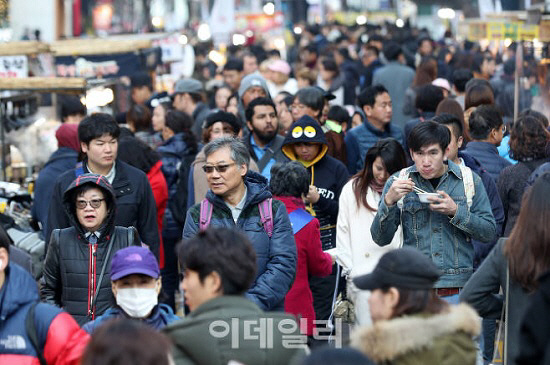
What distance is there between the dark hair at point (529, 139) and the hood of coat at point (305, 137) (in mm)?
1556

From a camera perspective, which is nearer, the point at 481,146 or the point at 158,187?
the point at 481,146

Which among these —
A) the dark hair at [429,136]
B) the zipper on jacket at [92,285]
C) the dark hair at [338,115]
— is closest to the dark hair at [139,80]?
the dark hair at [338,115]

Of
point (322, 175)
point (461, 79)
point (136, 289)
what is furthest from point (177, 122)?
point (136, 289)

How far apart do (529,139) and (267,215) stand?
2.95m

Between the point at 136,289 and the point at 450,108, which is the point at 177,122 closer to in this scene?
the point at 450,108

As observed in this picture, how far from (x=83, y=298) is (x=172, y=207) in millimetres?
3933

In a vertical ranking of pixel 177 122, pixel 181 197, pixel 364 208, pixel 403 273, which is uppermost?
pixel 177 122

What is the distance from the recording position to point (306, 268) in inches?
298

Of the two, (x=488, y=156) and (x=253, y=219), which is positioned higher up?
(x=488, y=156)

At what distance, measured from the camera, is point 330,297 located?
28.6 feet

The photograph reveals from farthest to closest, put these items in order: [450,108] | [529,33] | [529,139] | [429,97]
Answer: [529,33] < [429,97] < [450,108] < [529,139]

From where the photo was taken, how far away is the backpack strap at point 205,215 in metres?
6.81

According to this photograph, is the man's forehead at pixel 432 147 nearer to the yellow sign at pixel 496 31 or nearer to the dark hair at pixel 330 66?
the dark hair at pixel 330 66

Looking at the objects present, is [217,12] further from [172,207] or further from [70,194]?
[70,194]
